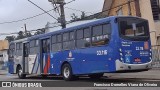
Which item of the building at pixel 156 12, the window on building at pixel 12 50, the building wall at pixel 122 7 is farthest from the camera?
the building wall at pixel 122 7

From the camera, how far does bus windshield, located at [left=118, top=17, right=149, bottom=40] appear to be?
16.8 metres

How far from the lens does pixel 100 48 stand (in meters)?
17.3

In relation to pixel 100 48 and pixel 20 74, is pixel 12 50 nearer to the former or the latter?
pixel 20 74

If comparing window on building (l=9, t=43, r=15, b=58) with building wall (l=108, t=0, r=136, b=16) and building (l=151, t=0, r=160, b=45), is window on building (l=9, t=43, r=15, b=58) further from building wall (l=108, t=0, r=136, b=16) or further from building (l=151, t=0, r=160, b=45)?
building (l=151, t=0, r=160, b=45)

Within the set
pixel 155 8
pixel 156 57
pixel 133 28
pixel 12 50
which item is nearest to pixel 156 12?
pixel 155 8

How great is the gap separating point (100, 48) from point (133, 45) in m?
1.55

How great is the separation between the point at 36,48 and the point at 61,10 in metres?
5.66

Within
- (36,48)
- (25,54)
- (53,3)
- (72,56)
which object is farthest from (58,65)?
(53,3)

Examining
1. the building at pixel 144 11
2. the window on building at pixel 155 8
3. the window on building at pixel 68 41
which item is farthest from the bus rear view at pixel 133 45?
the window on building at pixel 155 8

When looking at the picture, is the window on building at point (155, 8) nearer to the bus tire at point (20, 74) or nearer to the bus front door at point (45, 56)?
the bus tire at point (20, 74)

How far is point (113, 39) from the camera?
54.3 ft

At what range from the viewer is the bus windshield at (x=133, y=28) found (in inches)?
663

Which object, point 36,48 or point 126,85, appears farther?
point 36,48

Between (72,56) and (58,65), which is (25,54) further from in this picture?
(72,56)
